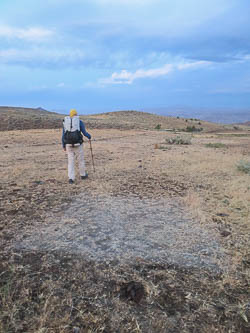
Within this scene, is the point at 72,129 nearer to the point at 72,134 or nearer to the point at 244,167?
the point at 72,134

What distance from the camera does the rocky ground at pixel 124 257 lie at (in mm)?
2584

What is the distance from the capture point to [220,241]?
412 cm

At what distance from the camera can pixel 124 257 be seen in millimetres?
3598

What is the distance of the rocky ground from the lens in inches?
102

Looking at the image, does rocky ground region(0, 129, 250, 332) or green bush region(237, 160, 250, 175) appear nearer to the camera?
rocky ground region(0, 129, 250, 332)

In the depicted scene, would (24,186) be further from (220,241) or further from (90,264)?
(220,241)

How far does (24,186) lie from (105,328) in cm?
510

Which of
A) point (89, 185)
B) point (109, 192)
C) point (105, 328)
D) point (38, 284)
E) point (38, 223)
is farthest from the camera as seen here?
point (89, 185)

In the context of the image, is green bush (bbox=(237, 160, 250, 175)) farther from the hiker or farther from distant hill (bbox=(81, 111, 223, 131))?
distant hill (bbox=(81, 111, 223, 131))

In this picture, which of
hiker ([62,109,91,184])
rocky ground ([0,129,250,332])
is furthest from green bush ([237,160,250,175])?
hiker ([62,109,91,184])

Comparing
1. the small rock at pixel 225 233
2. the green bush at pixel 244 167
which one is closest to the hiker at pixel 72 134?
the small rock at pixel 225 233

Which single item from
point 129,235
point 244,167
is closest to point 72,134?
point 129,235

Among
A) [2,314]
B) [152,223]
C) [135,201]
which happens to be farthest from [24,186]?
[2,314]

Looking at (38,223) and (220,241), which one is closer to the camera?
(220,241)
